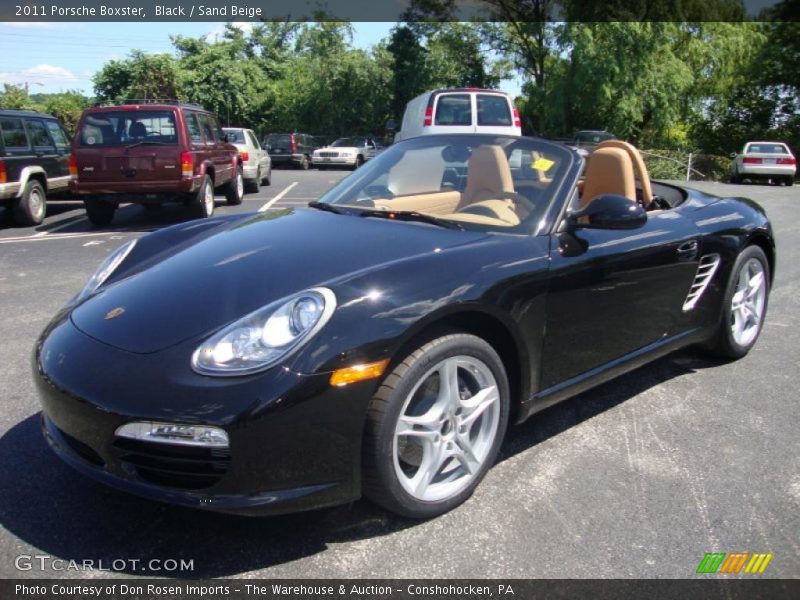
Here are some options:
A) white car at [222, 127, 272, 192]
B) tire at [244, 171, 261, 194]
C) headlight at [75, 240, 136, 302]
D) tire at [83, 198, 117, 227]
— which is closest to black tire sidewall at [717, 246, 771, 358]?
headlight at [75, 240, 136, 302]

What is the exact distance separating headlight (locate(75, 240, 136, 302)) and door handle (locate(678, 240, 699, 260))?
2.78m

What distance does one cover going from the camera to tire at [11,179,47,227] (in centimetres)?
1006

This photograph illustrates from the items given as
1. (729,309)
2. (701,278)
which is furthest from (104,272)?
(729,309)

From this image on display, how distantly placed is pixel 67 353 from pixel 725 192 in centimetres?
1782

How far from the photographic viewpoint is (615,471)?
2910 millimetres

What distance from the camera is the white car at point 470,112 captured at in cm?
1303

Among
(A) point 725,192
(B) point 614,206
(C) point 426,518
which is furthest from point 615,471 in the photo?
(A) point 725,192

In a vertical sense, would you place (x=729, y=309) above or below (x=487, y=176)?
below

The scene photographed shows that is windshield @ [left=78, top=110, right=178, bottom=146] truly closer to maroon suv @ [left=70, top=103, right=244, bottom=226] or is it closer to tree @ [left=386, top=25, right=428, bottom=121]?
maroon suv @ [left=70, top=103, right=244, bottom=226]

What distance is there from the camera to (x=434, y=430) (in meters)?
2.50

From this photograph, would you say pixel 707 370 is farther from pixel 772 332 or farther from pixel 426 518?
pixel 426 518

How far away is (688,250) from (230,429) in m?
2.64

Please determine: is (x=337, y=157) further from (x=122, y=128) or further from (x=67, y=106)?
(x=122, y=128)

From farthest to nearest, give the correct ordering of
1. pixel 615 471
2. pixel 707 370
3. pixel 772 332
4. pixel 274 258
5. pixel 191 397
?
pixel 772 332 → pixel 707 370 → pixel 615 471 → pixel 274 258 → pixel 191 397
